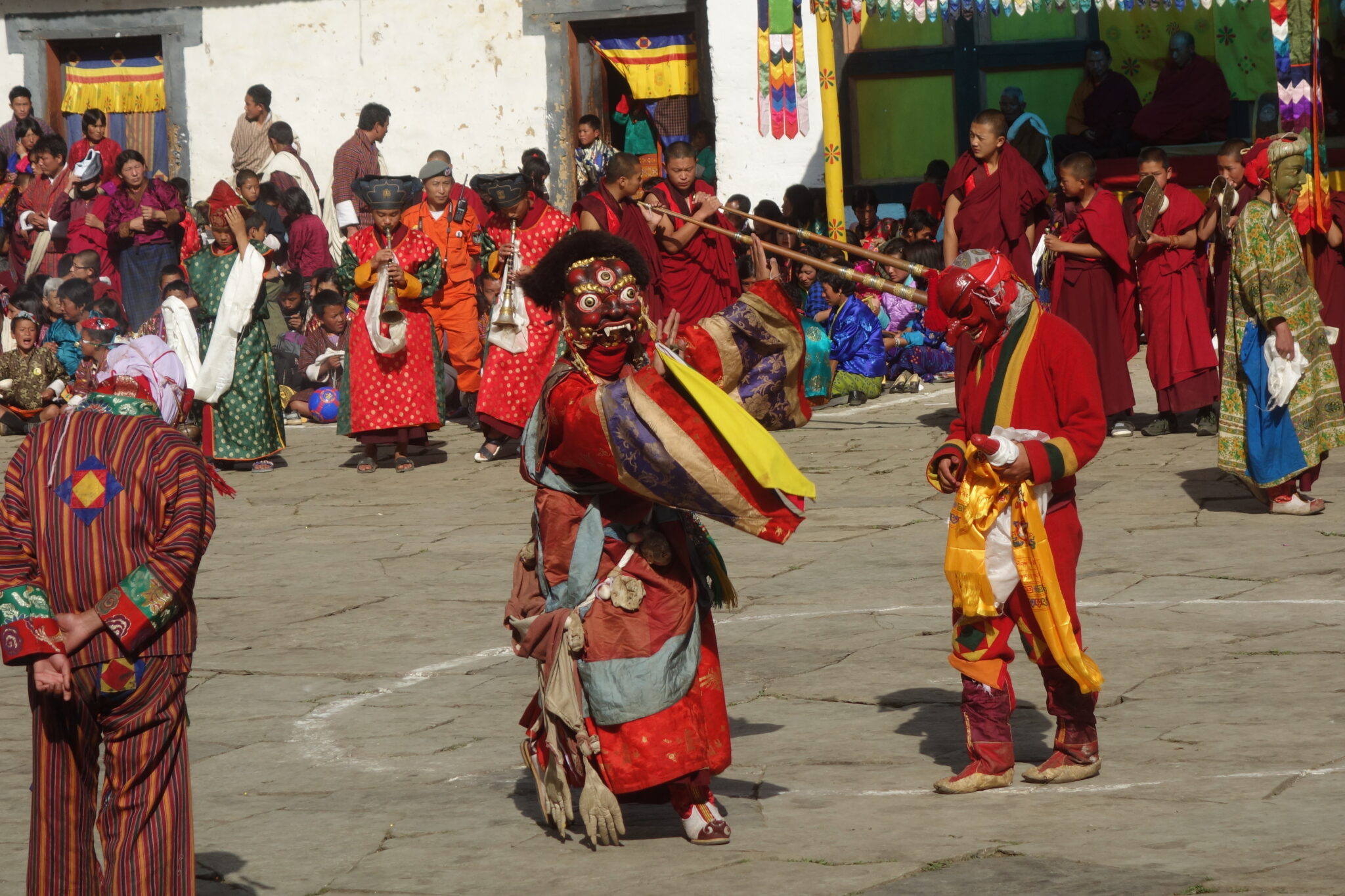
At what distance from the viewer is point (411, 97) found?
55.7 ft

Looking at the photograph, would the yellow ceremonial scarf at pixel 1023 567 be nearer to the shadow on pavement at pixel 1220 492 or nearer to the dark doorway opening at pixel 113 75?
the shadow on pavement at pixel 1220 492

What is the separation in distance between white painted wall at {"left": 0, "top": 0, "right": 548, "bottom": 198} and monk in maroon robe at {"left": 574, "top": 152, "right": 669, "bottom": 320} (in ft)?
18.8

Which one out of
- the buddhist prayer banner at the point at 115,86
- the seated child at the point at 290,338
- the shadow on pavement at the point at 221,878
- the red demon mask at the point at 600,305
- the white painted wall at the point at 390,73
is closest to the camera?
the shadow on pavement at the point at 221,878

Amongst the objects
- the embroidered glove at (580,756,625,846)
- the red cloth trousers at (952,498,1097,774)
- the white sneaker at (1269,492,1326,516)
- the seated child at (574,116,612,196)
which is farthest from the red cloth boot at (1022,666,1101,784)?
the seated child at (574,116,612,196)

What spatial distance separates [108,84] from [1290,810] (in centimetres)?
1568

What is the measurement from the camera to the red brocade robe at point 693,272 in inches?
449

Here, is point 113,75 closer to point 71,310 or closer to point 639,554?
point 71,310

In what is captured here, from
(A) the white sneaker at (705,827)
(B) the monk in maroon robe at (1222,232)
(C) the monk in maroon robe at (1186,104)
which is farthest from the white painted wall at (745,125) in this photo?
(A) the white sneaker at (705,827)

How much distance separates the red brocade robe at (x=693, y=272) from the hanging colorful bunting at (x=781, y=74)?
4375 millimetres

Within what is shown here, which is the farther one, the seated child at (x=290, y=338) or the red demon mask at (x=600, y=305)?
the seated child at (x=290, y=338)

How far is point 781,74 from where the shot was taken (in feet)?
52.2

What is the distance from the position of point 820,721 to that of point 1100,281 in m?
6.28

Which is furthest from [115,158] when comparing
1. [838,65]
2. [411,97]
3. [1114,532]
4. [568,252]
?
[568,252]

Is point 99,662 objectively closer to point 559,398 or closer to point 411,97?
point 559,398
